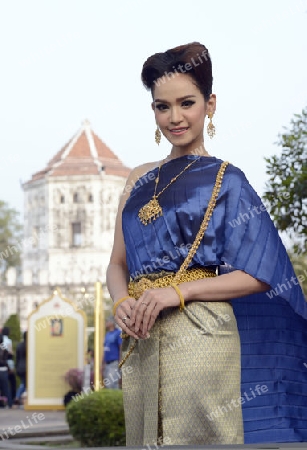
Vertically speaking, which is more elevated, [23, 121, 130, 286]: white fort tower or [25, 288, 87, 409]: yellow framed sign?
[23, 121, 130, 286]: white fort tower

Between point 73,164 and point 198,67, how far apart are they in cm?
9396

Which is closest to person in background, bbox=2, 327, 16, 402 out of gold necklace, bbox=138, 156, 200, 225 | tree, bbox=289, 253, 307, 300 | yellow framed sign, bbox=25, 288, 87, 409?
yellow framed sign, bbox=25, 288, 87, 409

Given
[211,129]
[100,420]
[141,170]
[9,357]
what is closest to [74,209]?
[9,357]

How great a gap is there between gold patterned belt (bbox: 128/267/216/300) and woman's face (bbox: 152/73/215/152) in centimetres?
39

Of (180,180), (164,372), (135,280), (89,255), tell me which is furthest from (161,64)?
(89,255)

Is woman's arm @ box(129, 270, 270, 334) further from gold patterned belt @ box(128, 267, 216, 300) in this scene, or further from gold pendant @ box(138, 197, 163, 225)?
gold pendant @ box(138, 197, 163, 225)

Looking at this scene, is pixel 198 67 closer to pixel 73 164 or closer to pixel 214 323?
pixel 214 323

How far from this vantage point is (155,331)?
305cm

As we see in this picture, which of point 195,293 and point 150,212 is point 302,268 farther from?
point 195,293

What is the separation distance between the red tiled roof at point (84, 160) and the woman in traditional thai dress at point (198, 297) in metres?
92.7

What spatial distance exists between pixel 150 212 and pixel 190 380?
0.51 metres

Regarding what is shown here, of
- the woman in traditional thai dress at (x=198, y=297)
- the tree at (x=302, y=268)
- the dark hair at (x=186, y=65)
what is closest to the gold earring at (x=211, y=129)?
the woman in traditional thai dress at (x=198, y=297)

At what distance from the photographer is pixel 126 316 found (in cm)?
299

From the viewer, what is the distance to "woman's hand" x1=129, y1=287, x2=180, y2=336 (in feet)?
9.61
